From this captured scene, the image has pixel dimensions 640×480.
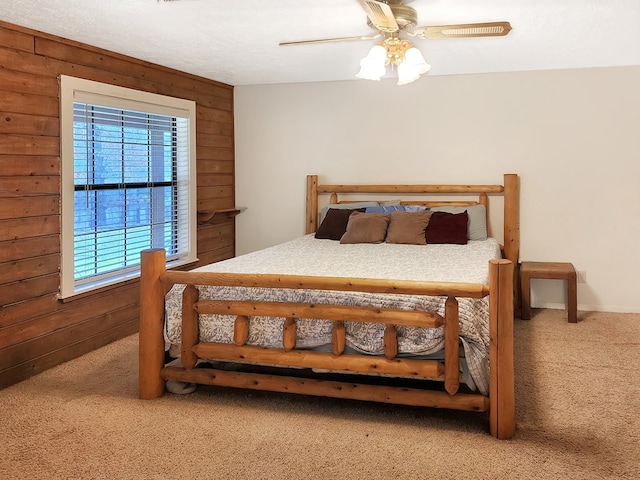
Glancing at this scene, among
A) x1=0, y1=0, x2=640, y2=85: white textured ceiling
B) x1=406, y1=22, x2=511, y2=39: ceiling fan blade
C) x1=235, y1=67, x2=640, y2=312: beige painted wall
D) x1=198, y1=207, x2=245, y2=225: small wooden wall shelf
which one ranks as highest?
x1=0, y1=0, x2=640, y2=85: white textured ceiling

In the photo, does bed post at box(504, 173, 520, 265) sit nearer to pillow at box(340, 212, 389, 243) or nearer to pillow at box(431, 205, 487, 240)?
pillow at box(431, 205, 487, 240)

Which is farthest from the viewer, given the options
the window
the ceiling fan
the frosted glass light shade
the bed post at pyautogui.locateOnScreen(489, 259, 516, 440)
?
the window

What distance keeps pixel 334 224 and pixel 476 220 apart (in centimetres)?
118

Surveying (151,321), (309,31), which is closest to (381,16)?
(309,31)

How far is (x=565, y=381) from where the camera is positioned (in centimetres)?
344

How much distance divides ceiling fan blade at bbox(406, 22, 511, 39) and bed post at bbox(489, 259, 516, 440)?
1242mm

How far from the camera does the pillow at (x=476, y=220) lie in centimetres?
500

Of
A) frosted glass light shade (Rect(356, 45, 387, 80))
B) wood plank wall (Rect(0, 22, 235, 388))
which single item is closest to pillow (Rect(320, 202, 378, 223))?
wood plank wall (Rect(0, 22, 235, 388))

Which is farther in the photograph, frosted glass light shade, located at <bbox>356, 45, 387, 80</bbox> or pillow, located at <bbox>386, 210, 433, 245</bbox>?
pillow, located at <bbox>386, 210, 433, 245</bbox>

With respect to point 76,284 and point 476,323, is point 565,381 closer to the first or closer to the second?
point 476,323

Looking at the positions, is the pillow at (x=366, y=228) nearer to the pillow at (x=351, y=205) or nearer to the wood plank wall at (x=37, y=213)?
the pillow at (x=351, y=205)

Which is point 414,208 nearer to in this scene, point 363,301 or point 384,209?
point 384,209

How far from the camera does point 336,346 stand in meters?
2.92

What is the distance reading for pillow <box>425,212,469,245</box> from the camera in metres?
4.84
